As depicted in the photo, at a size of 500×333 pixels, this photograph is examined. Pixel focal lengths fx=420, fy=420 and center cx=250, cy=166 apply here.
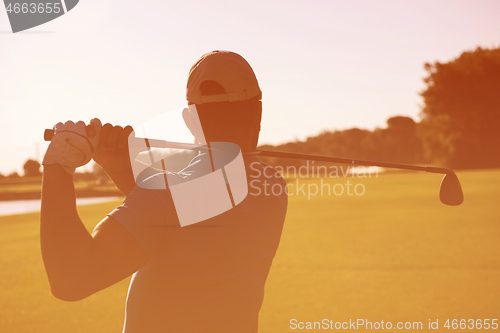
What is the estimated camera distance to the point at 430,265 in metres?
7.60

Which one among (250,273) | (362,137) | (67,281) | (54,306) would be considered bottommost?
(362,137)

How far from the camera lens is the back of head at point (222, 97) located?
144 centimetres

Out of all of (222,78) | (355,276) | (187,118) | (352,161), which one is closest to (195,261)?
(187,118)

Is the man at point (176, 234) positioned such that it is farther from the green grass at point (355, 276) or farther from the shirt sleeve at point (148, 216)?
the green grass at point (355, 276)

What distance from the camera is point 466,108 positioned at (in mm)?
46094

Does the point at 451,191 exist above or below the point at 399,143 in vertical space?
above

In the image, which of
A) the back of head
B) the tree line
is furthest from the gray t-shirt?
the tree line

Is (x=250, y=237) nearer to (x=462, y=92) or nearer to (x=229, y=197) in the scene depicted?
(x=229, y=197)

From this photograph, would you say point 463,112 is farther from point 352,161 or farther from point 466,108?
point 352,161

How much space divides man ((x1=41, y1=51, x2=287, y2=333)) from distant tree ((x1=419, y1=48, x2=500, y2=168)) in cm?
4971

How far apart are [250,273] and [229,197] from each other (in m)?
0.35

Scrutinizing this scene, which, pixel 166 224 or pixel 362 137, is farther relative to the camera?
pixel 362 137

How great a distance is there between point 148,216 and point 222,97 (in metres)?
0.50

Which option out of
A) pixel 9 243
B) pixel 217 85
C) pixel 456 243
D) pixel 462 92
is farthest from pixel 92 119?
pixel 462 92
